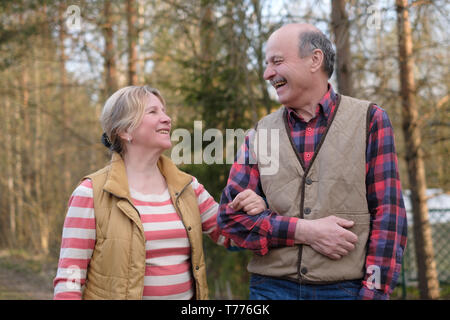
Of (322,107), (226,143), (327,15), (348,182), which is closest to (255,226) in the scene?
(348,182)

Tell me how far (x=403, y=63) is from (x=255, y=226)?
395cm

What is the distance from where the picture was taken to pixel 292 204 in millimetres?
2004

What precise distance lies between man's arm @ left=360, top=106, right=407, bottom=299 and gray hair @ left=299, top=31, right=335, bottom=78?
0.35m

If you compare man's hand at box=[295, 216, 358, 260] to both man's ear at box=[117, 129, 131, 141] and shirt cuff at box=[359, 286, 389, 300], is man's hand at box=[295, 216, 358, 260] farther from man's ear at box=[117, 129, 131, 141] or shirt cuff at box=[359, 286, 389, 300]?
man's ear at box=[117, 129, 131, 141]

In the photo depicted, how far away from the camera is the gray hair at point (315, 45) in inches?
81.3

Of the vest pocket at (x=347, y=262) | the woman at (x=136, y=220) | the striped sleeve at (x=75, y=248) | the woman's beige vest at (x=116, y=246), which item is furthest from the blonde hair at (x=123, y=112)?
the vest pocket at (x=347, y=262)

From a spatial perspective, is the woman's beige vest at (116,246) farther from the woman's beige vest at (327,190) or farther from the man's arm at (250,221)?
the woman's beige vest at (327,190)

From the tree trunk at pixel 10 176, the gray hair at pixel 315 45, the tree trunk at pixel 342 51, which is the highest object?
the tree trunk at pixel 342 51

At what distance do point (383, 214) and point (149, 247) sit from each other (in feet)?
3.62

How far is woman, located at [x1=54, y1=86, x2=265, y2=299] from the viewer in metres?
2.14

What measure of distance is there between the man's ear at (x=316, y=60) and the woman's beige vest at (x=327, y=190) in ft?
0.65

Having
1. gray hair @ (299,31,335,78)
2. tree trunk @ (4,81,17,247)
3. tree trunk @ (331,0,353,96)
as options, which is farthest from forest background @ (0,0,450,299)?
tree trunk @ (4,81,17,247)

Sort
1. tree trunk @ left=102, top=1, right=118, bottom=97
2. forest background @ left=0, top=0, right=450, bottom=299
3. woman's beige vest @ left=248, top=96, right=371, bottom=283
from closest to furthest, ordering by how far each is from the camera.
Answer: woman's beige vest @ left=248, top=96, right=371, bottom=283 → forest background @ left=0, top=0, right=450, bottom=299 → tree trunk @ left=102, top=1, right=118, bottom=97

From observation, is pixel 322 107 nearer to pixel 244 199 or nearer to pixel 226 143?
pixel 244 199
